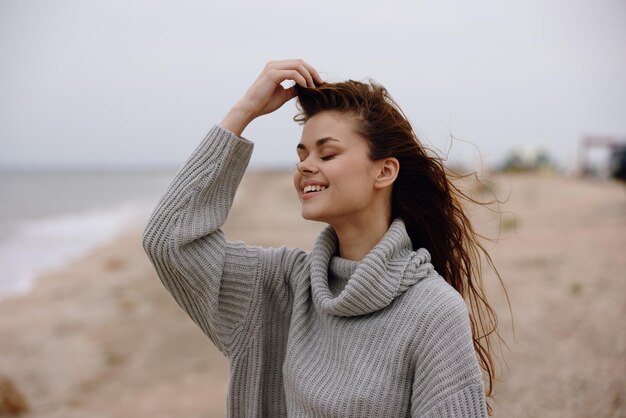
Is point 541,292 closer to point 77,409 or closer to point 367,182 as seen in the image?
point 77,409

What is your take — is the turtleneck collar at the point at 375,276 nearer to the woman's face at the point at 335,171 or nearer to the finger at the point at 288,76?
the woman's face at the point at 335,171

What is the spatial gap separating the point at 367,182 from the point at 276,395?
77 cm

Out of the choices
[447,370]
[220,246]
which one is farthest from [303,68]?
[447,370]

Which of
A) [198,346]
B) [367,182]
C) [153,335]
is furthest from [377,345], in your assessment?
[153,335]

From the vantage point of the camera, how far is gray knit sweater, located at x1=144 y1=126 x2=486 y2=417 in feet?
5.57

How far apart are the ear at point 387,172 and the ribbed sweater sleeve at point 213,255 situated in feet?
1.44

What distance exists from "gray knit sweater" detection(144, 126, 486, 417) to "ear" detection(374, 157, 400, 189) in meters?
0.14

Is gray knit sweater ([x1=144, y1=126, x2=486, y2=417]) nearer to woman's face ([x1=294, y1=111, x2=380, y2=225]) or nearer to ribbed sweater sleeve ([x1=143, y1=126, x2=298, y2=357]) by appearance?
ribbed sweater sleeve ([x1=143, y1=126, x2=298, y2=357])

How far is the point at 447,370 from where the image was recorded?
5.41 feet

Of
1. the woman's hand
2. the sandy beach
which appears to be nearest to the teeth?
the woman's hand

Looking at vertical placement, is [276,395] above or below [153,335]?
above

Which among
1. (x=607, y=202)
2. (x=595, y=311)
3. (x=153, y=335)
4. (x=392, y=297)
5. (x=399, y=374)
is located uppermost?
(x=392, y=297)

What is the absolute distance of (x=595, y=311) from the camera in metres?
6.05

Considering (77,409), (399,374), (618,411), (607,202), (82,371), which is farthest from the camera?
(607,202)
